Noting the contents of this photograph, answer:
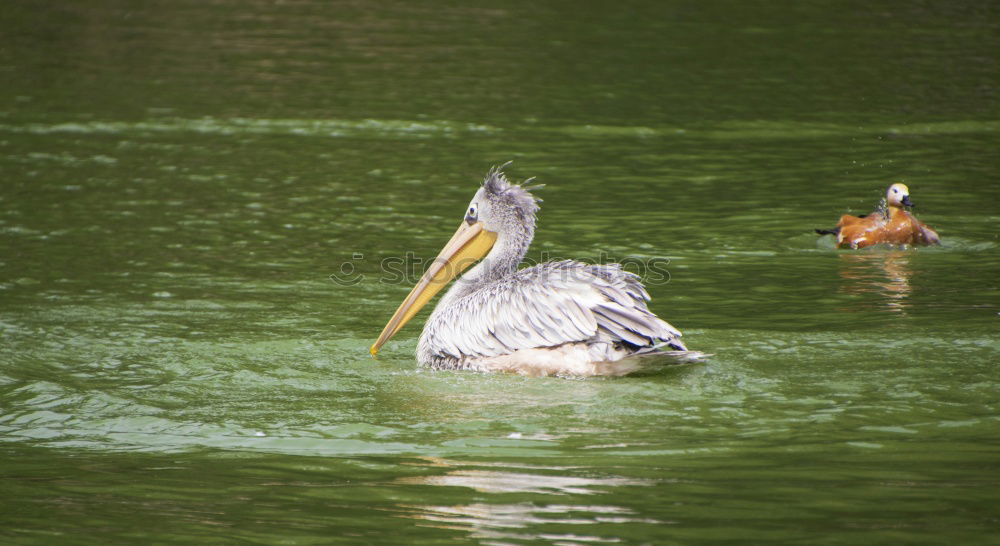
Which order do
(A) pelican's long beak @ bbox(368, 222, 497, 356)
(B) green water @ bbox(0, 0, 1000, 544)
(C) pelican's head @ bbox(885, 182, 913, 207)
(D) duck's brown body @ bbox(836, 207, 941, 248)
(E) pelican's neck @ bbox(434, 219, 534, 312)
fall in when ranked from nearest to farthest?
(B) green water @ bbox(0, 0, 1000, 544), (E) pelican's neck @ bbox(434, 219, 534, 312), (A) pelican's long beak @ bbox(368, 222, 497, 356), (D) duck's brown body @ bbox(836, 207, 941, 248), (C) pelican's head @ bbox(885, 182, 913, 207)

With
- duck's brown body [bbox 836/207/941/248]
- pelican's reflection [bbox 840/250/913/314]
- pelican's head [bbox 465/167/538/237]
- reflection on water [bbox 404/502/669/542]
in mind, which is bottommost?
reflection on water [bbox 404/502/669/542]

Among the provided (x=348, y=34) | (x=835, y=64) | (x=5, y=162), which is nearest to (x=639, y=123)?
(x=835, y=64)

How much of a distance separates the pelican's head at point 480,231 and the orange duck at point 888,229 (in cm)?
366

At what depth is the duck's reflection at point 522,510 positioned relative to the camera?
4.67 meters

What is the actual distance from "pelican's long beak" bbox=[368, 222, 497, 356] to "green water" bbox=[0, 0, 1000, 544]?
311 millimetres

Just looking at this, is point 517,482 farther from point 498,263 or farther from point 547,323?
point 498,263

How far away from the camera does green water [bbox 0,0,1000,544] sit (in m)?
5.11

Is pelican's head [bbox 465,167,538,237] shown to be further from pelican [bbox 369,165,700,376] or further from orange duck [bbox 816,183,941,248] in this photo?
orange duck [bbox 816,183,941,248]

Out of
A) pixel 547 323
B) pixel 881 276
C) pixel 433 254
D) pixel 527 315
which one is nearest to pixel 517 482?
pixel 547 323

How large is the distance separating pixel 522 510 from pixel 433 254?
578 cm

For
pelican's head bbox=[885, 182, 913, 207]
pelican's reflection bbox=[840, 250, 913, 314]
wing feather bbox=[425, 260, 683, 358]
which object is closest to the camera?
wing feather bbox=[425, 260, 683, 358]

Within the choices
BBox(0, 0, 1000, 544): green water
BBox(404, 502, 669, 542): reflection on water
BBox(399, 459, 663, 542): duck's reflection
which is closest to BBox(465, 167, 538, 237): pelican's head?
BBox(0, 0, 1000, 544): green water

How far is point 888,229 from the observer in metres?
10.4

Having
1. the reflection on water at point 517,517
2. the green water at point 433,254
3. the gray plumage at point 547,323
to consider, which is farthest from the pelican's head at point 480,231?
the reflection on water at point 517,517
